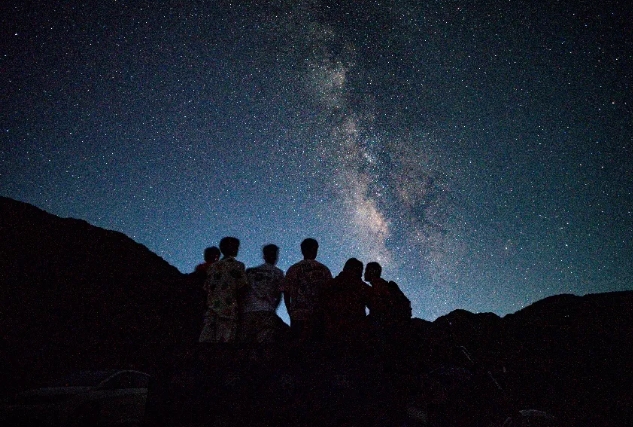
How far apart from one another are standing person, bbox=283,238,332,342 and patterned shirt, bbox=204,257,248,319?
0.72 metres

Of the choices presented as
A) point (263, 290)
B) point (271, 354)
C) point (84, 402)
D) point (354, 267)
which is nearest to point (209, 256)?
point (263, 290)

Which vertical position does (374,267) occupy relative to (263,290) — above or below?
above

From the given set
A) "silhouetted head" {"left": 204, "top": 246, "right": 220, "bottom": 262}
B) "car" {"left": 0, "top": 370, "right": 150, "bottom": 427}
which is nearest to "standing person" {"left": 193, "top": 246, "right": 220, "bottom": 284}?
"silhouetted head" {"left": 204, "top": 246, "right": 220, "bottom": 262}

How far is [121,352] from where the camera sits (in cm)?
2338

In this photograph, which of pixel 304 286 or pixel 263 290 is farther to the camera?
pixel 263 290

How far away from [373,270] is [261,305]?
1.90 metres

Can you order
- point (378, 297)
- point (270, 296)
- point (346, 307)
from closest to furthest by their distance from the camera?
point (346, 307) < point (378, 297) < point (270, 296)

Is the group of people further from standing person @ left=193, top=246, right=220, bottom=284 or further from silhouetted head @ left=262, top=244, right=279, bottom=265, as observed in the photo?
standing person @ left=193, top=246, right=220, bottom=284

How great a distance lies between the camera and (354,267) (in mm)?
4910

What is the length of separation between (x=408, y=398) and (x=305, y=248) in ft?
7.70

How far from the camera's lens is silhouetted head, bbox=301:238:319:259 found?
5535 millimetres

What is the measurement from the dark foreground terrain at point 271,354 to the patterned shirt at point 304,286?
3.80 feet

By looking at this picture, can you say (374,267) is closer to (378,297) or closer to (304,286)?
(378,297)

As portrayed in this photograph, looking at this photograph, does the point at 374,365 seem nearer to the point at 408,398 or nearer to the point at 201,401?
the point at 408,398
